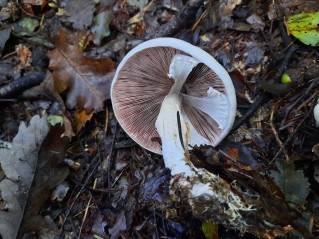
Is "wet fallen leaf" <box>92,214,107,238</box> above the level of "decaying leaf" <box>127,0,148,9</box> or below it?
below

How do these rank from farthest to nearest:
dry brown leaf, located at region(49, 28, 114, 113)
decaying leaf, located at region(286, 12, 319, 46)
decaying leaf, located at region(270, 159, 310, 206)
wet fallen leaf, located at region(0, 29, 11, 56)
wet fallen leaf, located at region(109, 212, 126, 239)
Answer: wet fallen leaf, located at region(0, 29, 11, 56) < dry brown leaf, located at region(49, 28, 114, 113) < decaying leaf, located at region(286, 12, 319, 46) < wet fallen leaf, located at region(109, 212, 126, 239) < decaying leaf, located at region(270, 159, 310, 206)

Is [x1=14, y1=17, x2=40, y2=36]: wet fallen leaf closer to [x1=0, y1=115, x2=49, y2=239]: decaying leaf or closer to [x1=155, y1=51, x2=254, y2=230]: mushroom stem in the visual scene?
[x1=0, y1=115, x2=49, y2=239]: decaying leaf

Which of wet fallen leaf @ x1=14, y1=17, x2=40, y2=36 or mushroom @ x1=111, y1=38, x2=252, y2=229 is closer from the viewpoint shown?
mushroom @ x1=111, y1=38, x2=252, y2=229

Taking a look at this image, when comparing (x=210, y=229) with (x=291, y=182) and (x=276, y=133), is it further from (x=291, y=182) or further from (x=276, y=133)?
(x=276, y=133)

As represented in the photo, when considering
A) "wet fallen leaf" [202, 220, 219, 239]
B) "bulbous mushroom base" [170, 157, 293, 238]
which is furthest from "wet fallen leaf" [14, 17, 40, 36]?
"wet fallen leaf" [202, 220, 219, 239]

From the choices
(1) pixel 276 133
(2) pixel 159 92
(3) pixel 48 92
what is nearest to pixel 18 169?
(3) pixel 48 92

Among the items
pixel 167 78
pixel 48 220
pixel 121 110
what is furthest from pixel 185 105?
pixel 48 220
